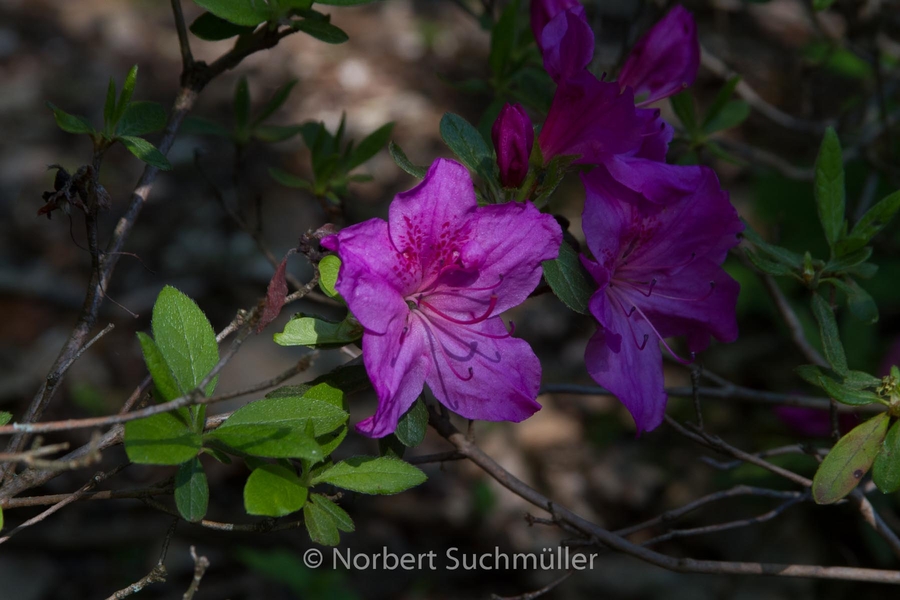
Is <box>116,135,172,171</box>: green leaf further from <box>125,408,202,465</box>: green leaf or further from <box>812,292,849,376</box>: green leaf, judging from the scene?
<box>812,292,849,376</box>: green leaf

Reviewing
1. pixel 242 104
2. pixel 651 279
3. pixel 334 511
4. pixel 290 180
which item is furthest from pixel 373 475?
pixel 242 104

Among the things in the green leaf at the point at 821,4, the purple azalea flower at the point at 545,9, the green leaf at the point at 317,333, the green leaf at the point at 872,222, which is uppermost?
the green leaf at the point at 821,4

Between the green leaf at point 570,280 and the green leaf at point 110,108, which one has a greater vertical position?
the green leaf at point 110,108

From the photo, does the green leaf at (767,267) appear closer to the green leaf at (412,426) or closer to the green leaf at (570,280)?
the green leaf at (570,280)

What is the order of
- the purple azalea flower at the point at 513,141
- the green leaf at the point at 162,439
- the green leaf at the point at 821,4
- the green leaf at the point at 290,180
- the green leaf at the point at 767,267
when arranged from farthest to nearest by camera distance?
the green leaf at the point at 290,180 → the green leaf at the point at 821,4 → the green leaf at the point at 767,267 → the purple azalea flower at the point at 513,141 → the green leaf at the point at 162,439

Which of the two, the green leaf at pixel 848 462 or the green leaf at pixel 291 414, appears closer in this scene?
the green leaf at pixel 291 414

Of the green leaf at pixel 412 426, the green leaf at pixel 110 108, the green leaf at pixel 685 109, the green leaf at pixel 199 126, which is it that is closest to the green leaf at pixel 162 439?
the green leaf at pixel 412 426

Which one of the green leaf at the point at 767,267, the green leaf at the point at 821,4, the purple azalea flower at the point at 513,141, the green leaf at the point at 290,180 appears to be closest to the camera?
the purple azalea flower at the point at 513,141

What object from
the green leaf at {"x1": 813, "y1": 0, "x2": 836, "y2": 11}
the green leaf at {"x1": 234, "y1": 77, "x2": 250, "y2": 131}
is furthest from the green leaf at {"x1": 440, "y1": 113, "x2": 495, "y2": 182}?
the green leaf at {"x1": 813, "y1": 0, "x2": 836, "y2": 11}
